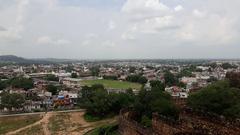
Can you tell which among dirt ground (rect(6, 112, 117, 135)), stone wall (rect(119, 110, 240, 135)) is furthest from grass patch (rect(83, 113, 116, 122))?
stone wall (rect(119, 110, 240, 135))

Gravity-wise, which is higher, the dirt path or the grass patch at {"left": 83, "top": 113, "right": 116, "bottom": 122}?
the grass patch at {"left": 83, "top": 113, "right": 116, "bottom": 122}

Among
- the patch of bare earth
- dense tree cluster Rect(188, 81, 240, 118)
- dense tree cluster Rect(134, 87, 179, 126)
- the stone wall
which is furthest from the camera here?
the patch of bare earth

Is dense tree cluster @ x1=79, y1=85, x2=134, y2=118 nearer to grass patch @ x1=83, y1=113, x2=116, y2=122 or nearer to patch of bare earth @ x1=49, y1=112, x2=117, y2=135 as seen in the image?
grass patch @ x1=83, y1=113, x2=116, y2=122

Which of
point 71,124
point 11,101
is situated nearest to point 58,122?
point 71,124

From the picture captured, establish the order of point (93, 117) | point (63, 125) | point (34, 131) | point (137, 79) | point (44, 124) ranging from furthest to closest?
point (137, 79), point (93, 117), point (44, 124), point (63, 125), point (34, 131)

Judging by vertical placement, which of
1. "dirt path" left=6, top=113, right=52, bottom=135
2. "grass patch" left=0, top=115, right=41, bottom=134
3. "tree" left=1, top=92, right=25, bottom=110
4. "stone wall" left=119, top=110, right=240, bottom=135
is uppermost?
"stone wall" left=119, top=110, right=240, bottom=135

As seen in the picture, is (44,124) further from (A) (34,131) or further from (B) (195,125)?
(B) (195,125)

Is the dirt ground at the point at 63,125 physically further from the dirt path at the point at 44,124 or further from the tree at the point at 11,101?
the tree at the point at 11,101

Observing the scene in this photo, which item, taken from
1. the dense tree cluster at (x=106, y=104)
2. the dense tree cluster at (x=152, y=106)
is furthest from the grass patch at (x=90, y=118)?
the dense tree cluster at (x=152, y=106)
